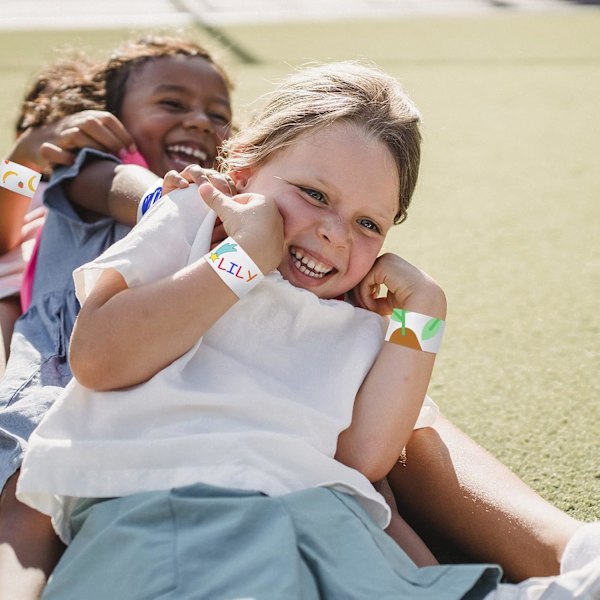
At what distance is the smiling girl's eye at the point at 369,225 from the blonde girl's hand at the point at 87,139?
2.80ft

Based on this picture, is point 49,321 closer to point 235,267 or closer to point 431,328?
point 235,267

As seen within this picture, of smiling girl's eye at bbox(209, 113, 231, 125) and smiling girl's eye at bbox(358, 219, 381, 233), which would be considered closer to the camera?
smiling girl's eye at bbox(358, 219, 381, 233)

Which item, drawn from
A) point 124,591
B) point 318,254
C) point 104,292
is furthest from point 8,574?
point 318,254

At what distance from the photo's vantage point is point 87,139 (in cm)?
221

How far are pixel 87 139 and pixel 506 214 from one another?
1.99 m

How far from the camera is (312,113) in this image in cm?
163

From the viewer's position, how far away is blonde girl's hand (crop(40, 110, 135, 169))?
2.20 metres

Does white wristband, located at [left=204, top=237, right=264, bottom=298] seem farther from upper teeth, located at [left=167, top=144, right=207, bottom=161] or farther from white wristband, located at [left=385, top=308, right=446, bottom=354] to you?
upper teeth, located at [left=167, top=144, right=207, bottom=161]

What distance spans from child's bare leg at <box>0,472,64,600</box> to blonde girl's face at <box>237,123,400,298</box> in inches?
23.1

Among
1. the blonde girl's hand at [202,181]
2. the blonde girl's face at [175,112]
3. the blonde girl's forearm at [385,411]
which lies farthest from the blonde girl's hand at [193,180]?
the blonde girl's face at [175,112]

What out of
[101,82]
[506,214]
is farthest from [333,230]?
[506,214]

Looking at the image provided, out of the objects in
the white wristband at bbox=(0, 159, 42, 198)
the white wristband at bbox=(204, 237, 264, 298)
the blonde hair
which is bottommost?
the white wristband at bbox=(0, 159, 42, 198)

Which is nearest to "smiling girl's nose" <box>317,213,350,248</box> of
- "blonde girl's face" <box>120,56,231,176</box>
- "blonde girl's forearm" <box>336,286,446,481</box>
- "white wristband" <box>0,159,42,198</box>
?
"blonde girl's forearm" <box>336,286,446,481</box>

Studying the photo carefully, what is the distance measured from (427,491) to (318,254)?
0.51 m
